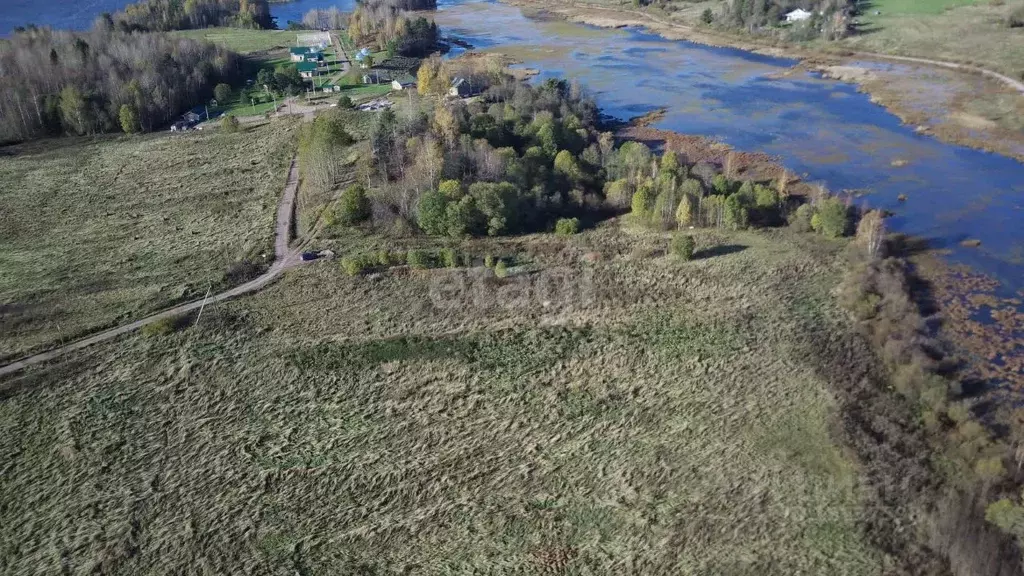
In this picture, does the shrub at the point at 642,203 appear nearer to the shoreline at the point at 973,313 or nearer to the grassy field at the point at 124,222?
the shoreline at the point at 973,313

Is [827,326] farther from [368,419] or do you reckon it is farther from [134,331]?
[134,331]

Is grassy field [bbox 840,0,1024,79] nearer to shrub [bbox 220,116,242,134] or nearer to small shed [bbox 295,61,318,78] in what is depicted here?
small shed [bbox 295,61,318,78]

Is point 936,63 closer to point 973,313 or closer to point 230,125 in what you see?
point 973,313

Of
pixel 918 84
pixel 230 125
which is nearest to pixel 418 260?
pixel 230 125

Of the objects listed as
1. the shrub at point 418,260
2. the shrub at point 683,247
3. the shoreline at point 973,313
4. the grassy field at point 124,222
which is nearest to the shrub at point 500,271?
the shrub at point 418,260

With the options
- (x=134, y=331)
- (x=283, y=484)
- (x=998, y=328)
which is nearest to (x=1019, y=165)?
(x=998, y=328)

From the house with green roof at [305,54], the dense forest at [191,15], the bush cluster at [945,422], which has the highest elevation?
the dense forest at [191,15]
